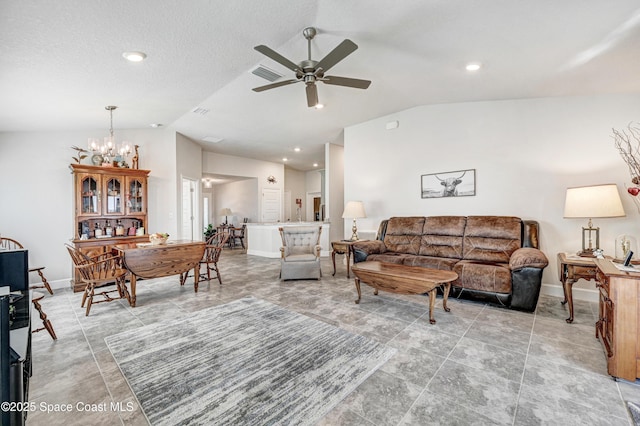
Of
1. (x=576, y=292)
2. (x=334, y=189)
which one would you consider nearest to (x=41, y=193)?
(x=334, y=189)

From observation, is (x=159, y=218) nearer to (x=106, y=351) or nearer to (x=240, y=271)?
(x=240, y=271)

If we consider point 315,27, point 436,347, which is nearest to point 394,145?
point 315,27

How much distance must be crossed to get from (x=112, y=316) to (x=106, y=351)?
3.05ft

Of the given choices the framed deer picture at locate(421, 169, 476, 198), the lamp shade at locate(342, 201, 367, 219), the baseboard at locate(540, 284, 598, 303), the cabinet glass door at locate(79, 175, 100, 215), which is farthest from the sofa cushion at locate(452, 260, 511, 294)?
the cabinet glass door at locate(79, 175, 100, 215)

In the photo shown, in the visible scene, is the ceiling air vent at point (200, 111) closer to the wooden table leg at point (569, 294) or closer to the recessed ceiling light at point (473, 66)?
the recessed ceiling light at point (473, 66)

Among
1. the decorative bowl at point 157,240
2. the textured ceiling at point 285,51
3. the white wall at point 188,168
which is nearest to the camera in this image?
the textured ceiling at point 285,51

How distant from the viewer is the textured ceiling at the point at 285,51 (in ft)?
6.75

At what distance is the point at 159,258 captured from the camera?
347cm

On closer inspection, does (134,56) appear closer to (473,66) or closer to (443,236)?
(473,66)

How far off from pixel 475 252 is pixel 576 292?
4.04 feet

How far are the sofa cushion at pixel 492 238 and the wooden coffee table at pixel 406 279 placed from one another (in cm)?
96

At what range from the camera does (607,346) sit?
194 centimetres

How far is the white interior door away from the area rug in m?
6.14

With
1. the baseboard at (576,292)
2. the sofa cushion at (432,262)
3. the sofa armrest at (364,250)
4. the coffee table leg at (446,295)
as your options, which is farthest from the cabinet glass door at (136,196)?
the baseboard at (576,292)
